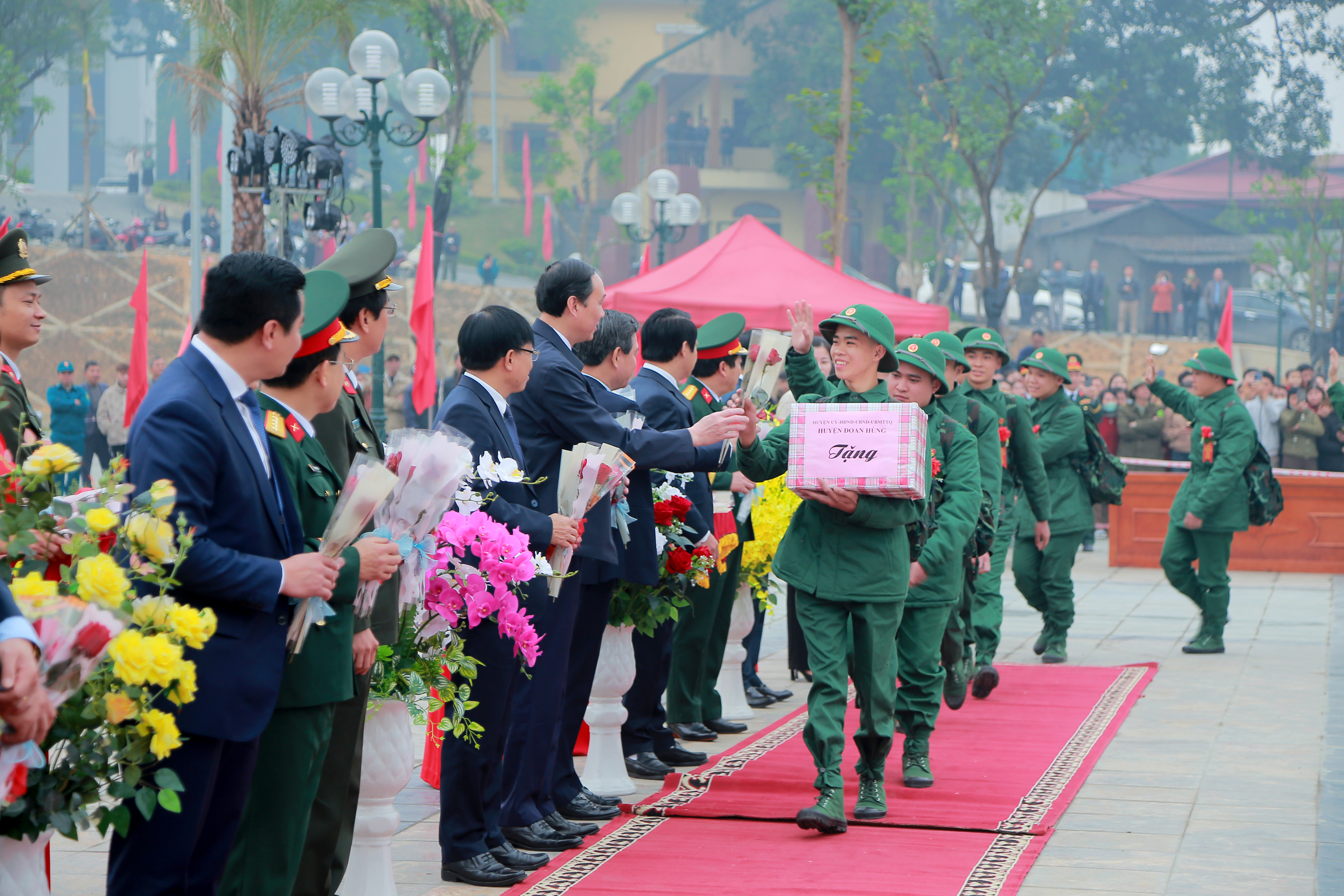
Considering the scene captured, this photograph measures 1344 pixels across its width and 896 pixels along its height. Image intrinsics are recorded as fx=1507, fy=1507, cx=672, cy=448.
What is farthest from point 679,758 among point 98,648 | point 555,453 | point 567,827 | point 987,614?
point 98,648

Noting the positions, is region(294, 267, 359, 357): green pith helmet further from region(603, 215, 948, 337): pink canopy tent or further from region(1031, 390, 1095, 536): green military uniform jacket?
region(603, 215, 948, 337): pink canopy tent

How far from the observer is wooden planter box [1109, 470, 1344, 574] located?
15.0 m

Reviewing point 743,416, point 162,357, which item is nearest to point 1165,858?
point 743,416

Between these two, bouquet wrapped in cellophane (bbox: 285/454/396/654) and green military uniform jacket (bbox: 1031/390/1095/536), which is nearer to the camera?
bouquet wrapped in cellophane (bbox: 285/454/396/654)

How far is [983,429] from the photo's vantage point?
24.9 ft

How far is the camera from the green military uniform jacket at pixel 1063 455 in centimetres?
1001

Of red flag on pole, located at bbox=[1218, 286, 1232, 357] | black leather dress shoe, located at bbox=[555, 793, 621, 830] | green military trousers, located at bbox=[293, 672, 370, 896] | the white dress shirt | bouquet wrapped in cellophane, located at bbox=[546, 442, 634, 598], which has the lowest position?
black leather dress shoe, located at bbox=[555, 793, 621, 830]

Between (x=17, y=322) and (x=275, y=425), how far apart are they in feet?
5.88

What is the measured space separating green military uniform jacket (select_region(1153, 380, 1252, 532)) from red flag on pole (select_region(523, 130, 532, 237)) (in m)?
40.6

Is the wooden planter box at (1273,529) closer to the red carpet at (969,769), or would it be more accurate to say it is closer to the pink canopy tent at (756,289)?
the pink canopy tent at (756,289)

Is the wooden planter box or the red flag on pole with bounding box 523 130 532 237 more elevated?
the red flag on pole with bounding box 523 130 532 237

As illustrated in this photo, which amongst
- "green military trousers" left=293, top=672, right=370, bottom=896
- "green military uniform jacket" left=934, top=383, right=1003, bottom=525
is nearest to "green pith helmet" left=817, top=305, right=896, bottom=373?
"green military uniform jacket" left=934, top=383, right=1003, bottom=525

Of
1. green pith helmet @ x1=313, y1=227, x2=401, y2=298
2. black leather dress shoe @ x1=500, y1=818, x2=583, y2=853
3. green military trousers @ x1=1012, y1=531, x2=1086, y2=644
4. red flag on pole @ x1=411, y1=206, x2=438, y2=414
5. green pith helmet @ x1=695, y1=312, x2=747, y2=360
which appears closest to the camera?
green pith helmet @ x1=313, y1=227, x2=401, y2=298

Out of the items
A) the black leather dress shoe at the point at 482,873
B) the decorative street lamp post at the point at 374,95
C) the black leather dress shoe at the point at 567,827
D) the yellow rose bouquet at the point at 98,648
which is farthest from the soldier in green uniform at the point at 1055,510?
the yellow rose bouquet at the point at 98,648
